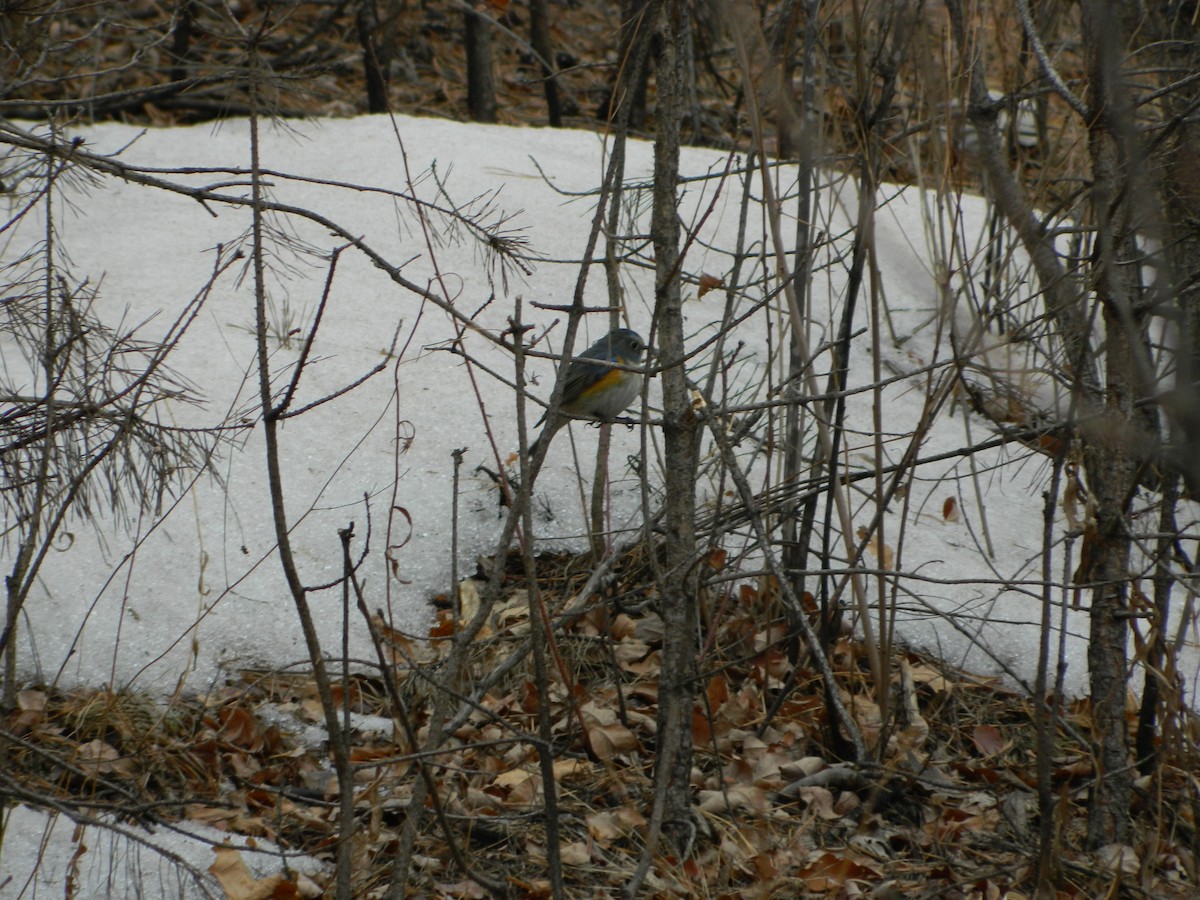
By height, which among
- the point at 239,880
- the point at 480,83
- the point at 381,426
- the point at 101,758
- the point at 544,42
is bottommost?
the point at 239,880

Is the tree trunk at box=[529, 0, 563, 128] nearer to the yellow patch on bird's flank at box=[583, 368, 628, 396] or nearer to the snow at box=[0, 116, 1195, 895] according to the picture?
the snow at box=[0, 116, 1195, 895]

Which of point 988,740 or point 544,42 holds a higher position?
point 544,42

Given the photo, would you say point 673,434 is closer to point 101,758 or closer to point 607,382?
point 101,758

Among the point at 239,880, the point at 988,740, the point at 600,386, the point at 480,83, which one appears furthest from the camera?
the point at 480,83

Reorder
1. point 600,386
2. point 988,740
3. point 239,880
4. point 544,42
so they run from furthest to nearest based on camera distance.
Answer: point 544,42 → point 600,386 → point 988,740 → point 239,880

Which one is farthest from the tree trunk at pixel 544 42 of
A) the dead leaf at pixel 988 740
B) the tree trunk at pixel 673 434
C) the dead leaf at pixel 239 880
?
the dead leaf at pixel 239 880

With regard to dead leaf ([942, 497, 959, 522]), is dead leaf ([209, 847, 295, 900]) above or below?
below

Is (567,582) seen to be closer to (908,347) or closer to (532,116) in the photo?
(908,347)

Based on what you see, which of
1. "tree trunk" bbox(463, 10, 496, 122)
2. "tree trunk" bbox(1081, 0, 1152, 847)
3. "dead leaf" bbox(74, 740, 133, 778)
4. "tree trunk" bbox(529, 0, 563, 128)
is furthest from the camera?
"tree trunk" bbox(463, 10, 496, 122)

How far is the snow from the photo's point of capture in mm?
3322

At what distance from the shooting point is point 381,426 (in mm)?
4270

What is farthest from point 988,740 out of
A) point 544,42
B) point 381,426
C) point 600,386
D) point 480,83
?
point 480,83

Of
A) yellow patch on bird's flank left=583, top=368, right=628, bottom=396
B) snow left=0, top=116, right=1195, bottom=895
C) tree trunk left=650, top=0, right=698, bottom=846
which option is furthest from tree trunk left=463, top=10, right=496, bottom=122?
tree trunk left=650, top=0, right=698, bottom=846

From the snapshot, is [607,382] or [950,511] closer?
[950,511]
